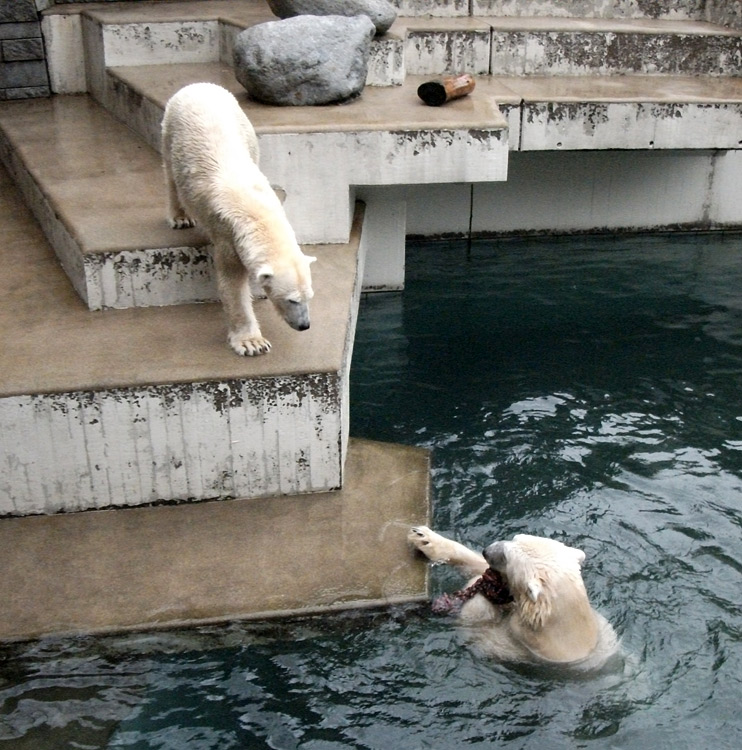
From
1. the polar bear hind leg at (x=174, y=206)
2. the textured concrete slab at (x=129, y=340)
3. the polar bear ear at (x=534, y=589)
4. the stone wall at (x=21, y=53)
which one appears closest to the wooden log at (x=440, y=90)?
the textured concrete slab at (x=129, y=340)

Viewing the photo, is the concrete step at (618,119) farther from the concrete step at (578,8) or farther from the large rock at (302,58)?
the concrete step at (578,8)

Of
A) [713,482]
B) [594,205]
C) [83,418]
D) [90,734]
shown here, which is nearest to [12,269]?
[83,418]

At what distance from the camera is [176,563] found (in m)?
4.21

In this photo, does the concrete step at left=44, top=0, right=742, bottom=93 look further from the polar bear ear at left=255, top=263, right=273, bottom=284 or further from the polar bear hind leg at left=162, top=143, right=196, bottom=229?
the polar bear ear at left=255, top=263, right=273, bottom=284

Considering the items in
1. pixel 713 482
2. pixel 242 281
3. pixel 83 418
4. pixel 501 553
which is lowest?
pixel 713 482

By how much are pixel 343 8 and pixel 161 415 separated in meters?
4.30

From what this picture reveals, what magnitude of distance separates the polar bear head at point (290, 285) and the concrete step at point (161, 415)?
1.11 feet

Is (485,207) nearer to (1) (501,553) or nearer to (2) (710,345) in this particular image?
(2) (710,345)

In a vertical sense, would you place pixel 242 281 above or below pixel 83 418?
above

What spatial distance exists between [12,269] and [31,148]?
180cm

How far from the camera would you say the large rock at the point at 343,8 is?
7.29m

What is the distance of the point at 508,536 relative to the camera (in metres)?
4.59

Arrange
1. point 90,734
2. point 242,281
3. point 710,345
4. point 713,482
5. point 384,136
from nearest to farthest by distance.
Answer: point 90,734, point 242,281, point 713,482, point 384,136, point 710,345

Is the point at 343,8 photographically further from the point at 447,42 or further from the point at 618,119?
the point at 618,119
